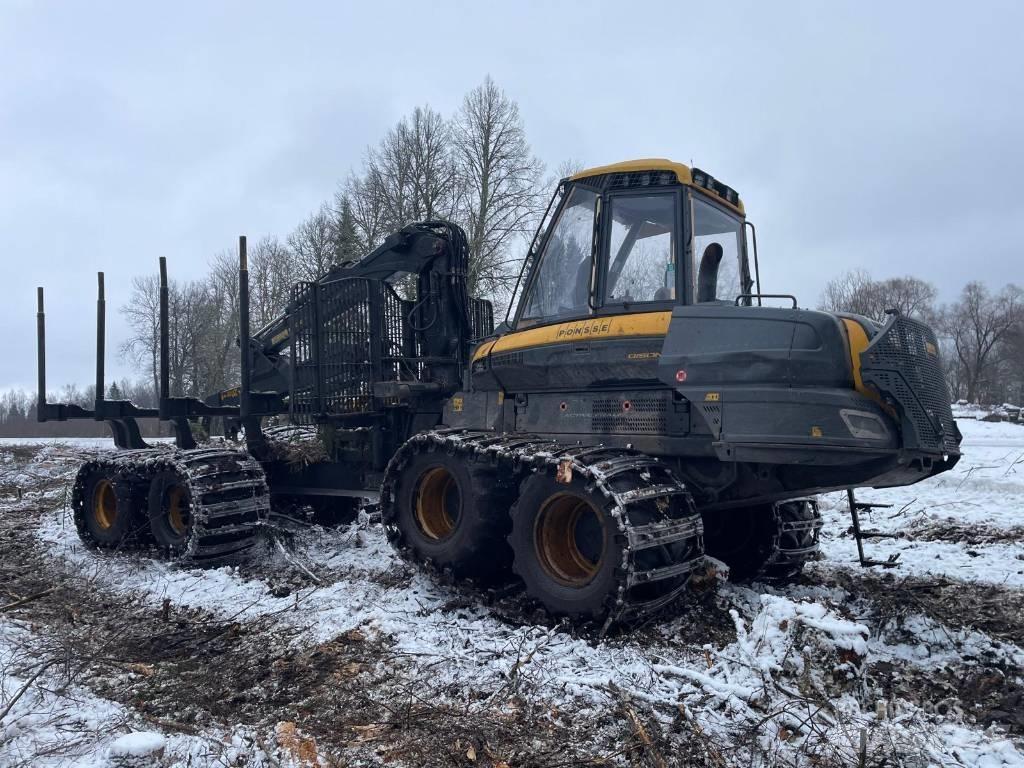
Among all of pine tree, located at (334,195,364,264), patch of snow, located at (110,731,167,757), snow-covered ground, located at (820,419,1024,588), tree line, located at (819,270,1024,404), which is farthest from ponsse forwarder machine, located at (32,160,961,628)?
tree line, located at (819,270,1024,404)

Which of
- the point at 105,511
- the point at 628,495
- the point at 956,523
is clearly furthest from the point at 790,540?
the point at 105,511

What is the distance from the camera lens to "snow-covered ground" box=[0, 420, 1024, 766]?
3545 millimetres

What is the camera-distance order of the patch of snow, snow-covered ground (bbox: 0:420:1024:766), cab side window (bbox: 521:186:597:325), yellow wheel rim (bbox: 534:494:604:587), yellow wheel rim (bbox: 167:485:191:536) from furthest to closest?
yellow wheel rim (bbox: 167:485:191:536), cab side window (bbox: 521:186:597:325), yellow wheel rim (bbox: 534:494:604:587), snow-covered ground (bbox: 0:420:1024:766), the patch of snow

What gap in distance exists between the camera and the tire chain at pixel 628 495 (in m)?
4.70

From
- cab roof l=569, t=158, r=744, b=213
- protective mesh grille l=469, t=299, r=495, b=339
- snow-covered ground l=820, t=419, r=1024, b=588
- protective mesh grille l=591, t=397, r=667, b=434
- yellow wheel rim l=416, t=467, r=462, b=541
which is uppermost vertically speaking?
cab roof l=569, t=158, r=744, b=213

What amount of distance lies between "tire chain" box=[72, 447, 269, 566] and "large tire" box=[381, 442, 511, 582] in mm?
1868

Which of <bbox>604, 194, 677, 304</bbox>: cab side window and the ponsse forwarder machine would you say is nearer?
the ponsse forwarder machine

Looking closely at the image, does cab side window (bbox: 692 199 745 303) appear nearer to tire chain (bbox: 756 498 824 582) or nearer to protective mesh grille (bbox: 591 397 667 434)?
protective mesh grille (bbox: 591 397 667 434)

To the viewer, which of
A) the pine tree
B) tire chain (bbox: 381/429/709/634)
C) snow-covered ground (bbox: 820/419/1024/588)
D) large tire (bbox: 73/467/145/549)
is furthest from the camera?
the pine tree

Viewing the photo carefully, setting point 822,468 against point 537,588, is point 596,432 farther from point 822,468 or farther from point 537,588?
point 822,468

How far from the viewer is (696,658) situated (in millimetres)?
4551

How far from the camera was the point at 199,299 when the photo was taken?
156 ft

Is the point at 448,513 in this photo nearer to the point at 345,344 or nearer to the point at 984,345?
the point at 345,344

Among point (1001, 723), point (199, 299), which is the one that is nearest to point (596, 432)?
point (1001, 723)
